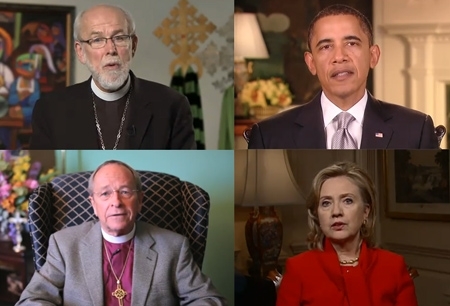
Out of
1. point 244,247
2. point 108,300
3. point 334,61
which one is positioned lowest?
point 108,300

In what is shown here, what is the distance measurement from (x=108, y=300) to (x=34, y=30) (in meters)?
1.02

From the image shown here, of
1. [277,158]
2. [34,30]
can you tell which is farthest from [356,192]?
[34,30]

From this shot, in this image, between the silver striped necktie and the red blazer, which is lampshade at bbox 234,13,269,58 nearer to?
the silver striped necktie

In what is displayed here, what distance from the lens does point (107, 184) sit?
8.22 feet

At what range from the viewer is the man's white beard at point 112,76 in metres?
2.56

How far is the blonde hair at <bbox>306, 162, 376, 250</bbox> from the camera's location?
258 centimetres

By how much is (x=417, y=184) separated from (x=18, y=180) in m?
1.49

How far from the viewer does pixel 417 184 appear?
2611 mm

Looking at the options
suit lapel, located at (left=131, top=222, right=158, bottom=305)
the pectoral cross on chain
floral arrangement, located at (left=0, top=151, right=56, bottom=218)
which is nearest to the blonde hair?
suit lapel, located at (left=131, top=222, right=158, bottom=305)

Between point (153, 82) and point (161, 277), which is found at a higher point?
point (153, 82)

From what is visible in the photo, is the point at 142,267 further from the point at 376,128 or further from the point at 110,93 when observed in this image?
the point at 376,128

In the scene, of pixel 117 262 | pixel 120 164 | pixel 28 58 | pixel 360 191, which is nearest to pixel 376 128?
pixel 360 191

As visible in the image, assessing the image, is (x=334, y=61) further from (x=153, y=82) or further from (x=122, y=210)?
(x=122, y=210)

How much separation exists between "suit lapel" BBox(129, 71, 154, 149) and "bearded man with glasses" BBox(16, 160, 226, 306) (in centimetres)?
11
